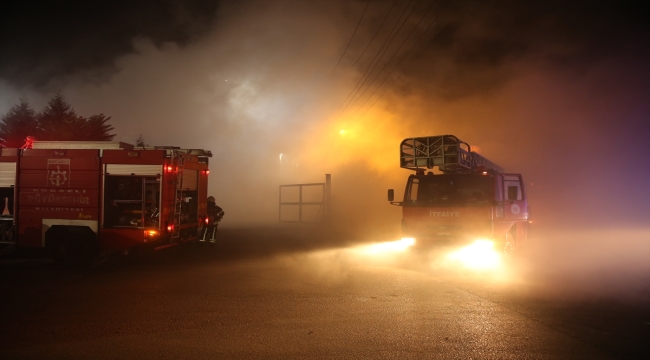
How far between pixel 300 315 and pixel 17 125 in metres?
32.9

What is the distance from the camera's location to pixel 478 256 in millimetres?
11578

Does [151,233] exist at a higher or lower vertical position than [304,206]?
lower

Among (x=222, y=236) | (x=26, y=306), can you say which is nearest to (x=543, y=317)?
(x=26, y=306)

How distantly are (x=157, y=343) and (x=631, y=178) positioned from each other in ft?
110

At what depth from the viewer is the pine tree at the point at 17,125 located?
31.0 metres

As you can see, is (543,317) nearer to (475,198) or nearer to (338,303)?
(338,303)

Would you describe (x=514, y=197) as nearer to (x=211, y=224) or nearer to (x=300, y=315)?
(x=300, y=315)

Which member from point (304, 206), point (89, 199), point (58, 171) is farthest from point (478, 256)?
point (304, 206)

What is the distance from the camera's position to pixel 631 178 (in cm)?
3017

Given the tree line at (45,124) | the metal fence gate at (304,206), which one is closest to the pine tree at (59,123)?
the tree line at (45,124)

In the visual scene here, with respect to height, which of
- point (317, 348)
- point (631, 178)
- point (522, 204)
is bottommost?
point (317, 348)

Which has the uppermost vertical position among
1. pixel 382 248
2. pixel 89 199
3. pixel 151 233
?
pixel 89 199

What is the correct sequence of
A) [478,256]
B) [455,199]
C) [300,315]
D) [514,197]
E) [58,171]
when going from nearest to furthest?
[300,315]
[58,171]
[514,197]
[455,199]
[478,256]

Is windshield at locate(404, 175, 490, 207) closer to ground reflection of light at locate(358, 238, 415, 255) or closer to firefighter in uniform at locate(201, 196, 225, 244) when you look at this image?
ground reflection of light at locate(358, 238, 415, 255)
